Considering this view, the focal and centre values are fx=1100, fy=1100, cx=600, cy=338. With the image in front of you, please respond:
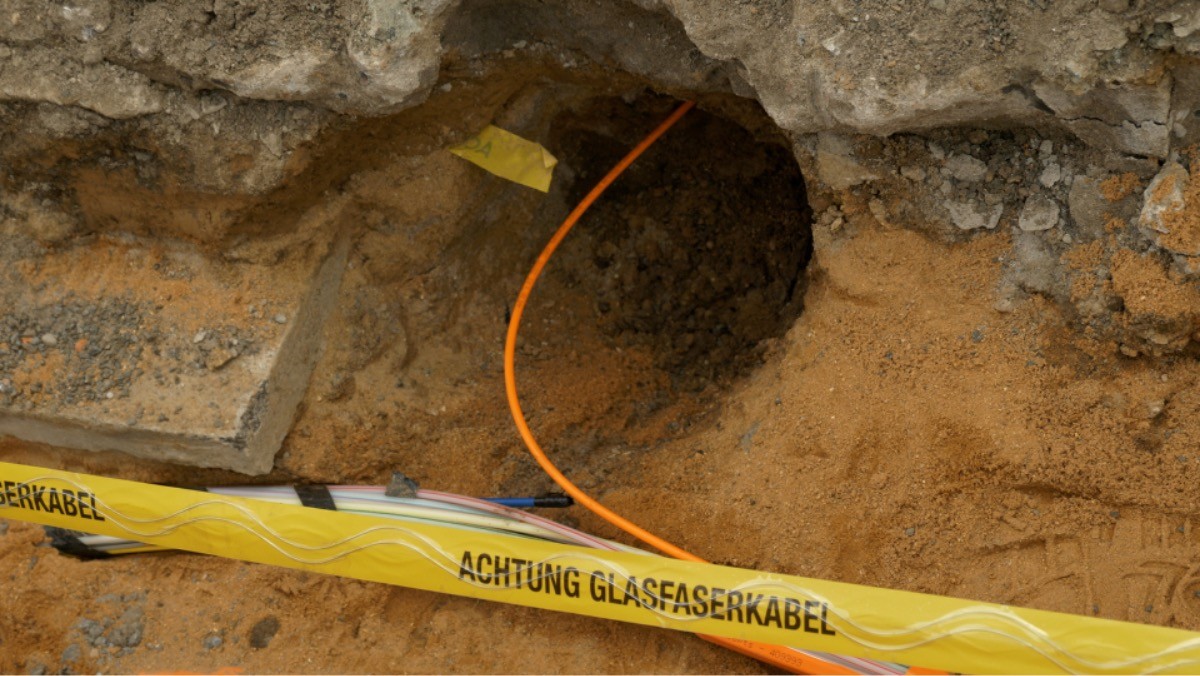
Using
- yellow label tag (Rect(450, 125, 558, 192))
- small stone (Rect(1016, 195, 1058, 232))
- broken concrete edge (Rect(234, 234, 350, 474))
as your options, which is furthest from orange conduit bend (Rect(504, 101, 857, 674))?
small stone (Rect(1016, 195, 1058, 232))

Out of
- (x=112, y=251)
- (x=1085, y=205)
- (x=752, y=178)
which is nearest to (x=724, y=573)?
(x=1085, y=205)

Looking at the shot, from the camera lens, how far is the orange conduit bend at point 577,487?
2434 mm

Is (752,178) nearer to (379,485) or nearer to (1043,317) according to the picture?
(1043,317)

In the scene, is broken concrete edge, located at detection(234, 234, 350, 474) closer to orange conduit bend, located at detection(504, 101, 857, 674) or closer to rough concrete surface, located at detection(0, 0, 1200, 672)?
rough concrete surface, located at detection(0, 0, 1200, 672)

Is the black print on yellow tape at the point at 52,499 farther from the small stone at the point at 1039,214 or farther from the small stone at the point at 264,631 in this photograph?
the small stone at the point at 1039,214

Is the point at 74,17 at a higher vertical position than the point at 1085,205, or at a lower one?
lower

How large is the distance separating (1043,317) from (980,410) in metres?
0.24

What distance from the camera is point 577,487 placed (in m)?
2.72

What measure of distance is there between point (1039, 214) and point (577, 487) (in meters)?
1.23

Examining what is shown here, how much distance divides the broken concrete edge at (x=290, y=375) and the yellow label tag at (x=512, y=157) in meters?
0.43

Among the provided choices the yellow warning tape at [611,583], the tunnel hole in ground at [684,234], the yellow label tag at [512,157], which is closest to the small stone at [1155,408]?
the yellow warning tape at [611,583]

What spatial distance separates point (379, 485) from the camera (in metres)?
2.80

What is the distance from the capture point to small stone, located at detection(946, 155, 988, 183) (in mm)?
2332

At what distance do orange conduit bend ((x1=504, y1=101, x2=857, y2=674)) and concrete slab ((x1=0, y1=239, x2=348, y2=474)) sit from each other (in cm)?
50
